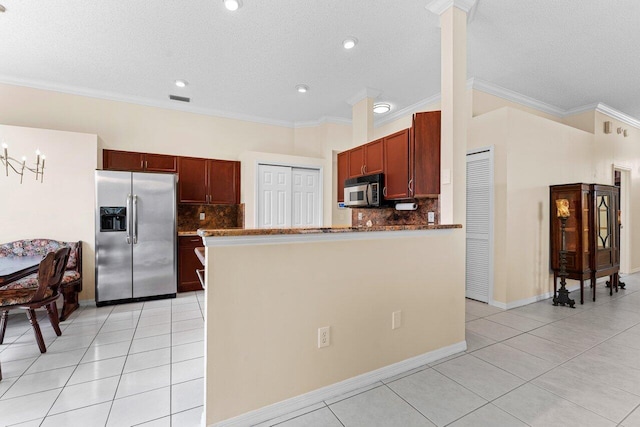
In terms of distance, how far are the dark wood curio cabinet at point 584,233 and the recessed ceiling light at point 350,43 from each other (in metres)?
3.47

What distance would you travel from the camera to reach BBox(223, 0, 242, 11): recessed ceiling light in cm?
242

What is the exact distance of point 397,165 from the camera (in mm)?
3049

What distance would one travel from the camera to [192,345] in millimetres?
2650

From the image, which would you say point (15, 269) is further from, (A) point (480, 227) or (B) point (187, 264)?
(A) point (480, 227)

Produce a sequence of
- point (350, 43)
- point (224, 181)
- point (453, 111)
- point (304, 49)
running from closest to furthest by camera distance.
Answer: point (453, 111), point (350, 43), point (304, 49), point (224, 181)

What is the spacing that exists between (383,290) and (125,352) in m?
2.32

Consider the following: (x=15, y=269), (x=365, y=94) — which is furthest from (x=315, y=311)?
(x=365, y=94)

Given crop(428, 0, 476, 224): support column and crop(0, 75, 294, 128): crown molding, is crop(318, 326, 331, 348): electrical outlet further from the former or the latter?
crop(0, 75, 294, 128): crown molding

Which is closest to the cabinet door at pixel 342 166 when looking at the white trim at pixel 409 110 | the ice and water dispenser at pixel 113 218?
the white trim at pixel 409 110

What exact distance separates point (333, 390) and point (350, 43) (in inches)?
127

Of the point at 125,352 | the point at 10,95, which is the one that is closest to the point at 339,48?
the point at 125,352

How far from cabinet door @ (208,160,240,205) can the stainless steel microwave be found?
7.47 ft

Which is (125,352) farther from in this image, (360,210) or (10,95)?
(10,95)

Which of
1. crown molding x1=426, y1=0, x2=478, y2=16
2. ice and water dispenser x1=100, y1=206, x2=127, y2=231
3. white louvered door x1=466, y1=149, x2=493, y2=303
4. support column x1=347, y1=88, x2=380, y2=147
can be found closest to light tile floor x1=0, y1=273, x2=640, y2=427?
white louvered door x1=466, y1=149, x2=493, y2=303
